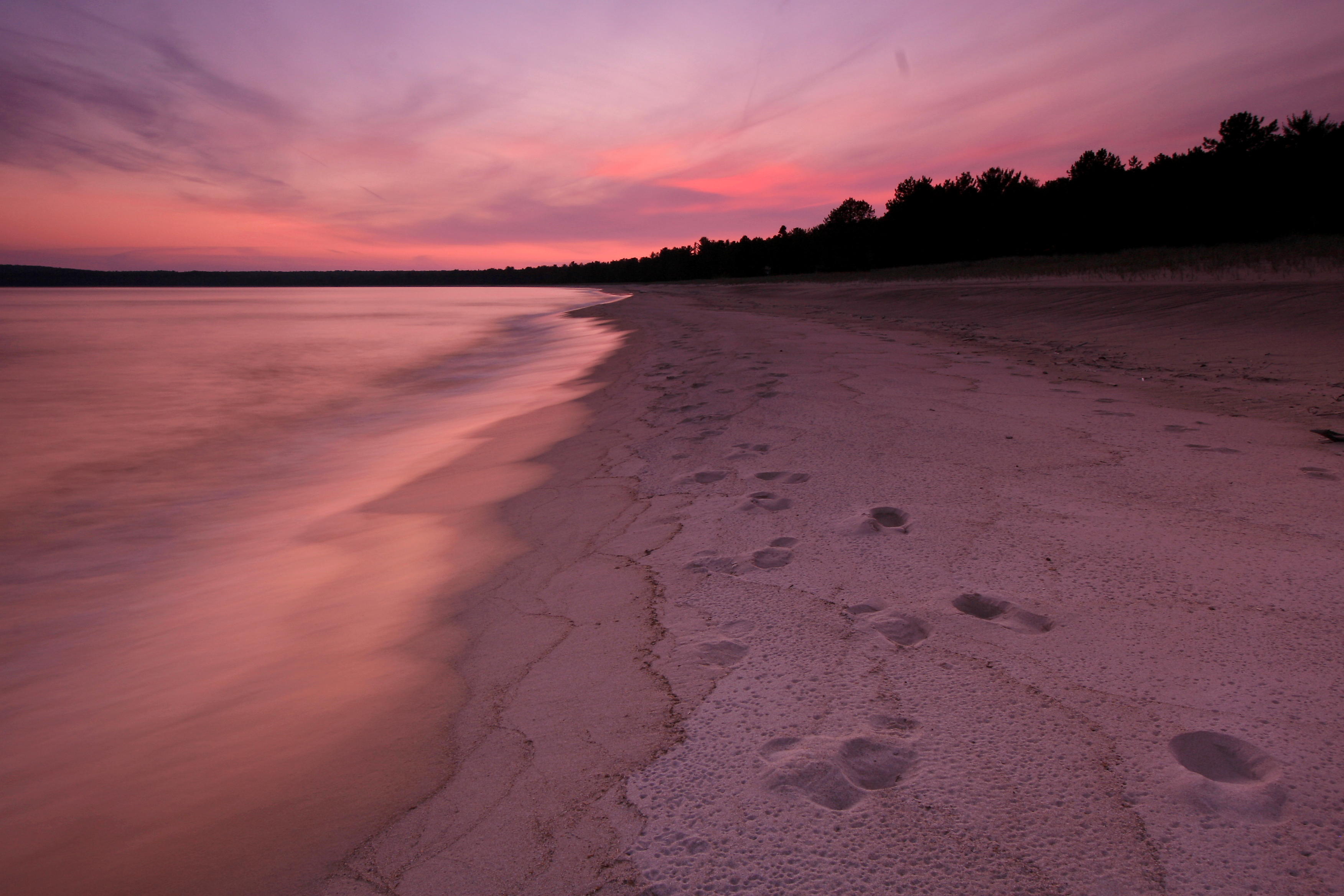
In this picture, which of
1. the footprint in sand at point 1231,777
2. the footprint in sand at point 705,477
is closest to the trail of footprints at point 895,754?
the footprint in sand at point 1231,777

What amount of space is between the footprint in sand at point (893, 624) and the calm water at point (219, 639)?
3.69 ft

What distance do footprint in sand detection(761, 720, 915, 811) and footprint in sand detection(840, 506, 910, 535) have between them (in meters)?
1.08

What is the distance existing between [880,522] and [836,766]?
4.24 feet

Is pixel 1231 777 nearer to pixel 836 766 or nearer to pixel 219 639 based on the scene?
pixel 836 766

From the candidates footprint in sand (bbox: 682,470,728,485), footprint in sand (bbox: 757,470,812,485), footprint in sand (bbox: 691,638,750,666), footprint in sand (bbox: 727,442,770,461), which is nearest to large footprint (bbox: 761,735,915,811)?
footprint in sand (bbox: 691,638,750,666)

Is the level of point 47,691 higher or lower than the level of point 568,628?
lower

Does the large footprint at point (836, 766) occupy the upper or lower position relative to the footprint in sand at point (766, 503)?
lower

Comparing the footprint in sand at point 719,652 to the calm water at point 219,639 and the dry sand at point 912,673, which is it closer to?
the dry sand at point 912,673

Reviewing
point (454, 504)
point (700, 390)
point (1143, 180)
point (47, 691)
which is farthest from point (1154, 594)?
point (1143, 180)

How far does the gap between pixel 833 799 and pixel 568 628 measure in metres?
0.94

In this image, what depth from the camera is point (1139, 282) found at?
12.5 metres

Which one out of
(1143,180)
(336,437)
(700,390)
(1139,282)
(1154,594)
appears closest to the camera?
(1154,594)

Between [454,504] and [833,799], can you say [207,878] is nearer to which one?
[833,799]

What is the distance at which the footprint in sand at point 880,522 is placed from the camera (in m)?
2.34
